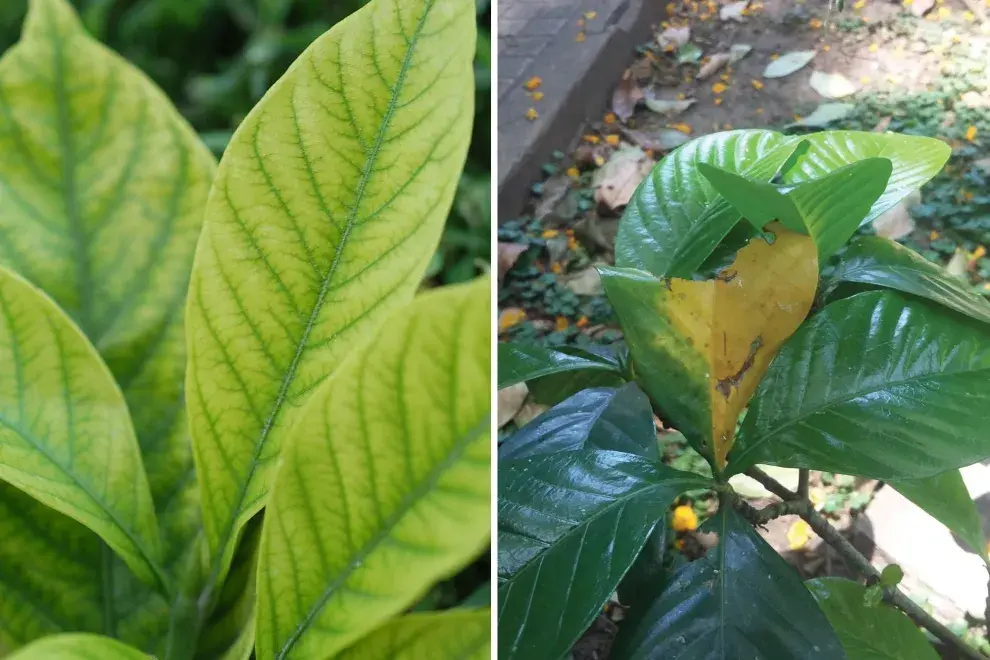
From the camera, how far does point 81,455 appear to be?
29 centimetres

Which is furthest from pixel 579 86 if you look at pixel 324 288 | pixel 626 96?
pixel 324 288

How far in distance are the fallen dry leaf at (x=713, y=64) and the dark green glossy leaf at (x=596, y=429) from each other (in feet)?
0.88

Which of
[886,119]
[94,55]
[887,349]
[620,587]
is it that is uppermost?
[94,55]

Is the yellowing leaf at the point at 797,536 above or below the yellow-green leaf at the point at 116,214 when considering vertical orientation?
below

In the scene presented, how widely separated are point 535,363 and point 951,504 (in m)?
0.33

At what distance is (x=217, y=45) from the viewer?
351 mm

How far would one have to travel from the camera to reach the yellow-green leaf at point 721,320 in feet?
1.61

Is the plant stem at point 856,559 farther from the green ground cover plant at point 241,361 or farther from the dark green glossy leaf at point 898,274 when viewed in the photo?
the green ground cover plant at point 241,361

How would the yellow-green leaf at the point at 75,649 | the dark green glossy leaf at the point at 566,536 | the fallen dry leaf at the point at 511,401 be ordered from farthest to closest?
1. the fallen dry leaf at the point at 511,401
2. the dark green glossy leaf at the point at 566,536
3. the yellow-green leaf at the point at 75,649

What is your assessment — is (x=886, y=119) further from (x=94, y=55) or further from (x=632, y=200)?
Answer: (x=94, y=55)

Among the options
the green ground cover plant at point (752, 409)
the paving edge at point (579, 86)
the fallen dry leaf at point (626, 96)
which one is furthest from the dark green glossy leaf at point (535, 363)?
the fallen dry leaf at point (626, 96)

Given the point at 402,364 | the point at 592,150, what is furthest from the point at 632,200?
the point at 402,364

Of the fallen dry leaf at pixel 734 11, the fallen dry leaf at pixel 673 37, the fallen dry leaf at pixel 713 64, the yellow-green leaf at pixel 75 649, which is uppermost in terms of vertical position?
the fallen dry leaf at pixel 734 11

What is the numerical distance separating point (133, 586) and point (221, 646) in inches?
1.8
